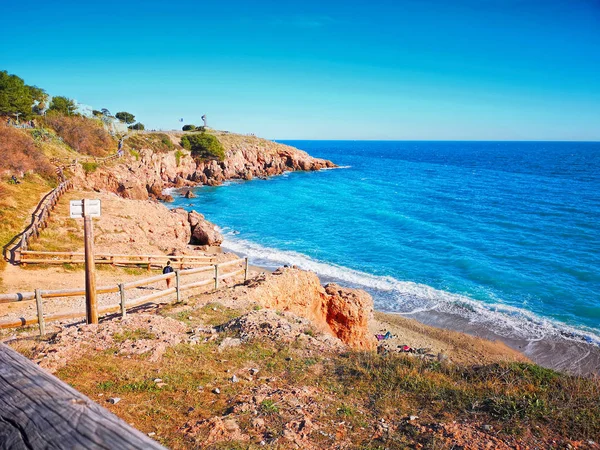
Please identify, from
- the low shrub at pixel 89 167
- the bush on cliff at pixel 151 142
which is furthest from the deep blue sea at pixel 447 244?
the bush on cliff at pixel 151 142

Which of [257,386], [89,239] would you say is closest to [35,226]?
[89,239]

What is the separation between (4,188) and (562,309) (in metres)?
38.6

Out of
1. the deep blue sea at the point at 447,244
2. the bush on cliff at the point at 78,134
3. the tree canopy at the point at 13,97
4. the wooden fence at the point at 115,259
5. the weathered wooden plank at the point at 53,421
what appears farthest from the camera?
the bush on cliff at the point at 78,134

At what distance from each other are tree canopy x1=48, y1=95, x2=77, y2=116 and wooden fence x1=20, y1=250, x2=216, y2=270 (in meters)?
50.8

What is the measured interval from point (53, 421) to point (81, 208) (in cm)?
939

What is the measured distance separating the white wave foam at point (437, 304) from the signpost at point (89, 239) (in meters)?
18.5

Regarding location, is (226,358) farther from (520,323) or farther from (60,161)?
(60,161)

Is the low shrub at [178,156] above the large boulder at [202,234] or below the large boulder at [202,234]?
above

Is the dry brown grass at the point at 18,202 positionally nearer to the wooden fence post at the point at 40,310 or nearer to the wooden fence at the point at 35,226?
the wooden fence at the point at 35,226

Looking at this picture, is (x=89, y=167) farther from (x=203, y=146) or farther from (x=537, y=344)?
(x=537, y=344)

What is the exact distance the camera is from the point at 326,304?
1870 centimetres

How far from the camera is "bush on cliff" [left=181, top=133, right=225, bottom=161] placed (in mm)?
80125

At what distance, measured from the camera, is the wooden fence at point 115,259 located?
19.0 m

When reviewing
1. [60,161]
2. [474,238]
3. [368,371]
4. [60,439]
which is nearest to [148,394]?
[368,371]
